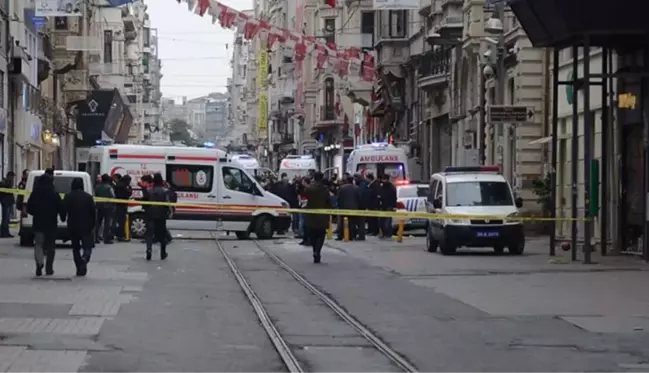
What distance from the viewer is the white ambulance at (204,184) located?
40.4m

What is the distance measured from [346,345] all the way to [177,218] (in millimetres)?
24995

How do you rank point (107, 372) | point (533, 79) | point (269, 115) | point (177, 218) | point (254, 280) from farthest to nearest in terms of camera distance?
point (269, 115) < point (533, 79) < point (177, 218) < point (254, 280) < point (107, 372)

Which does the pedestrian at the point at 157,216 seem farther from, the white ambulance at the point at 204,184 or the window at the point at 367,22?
the window at the point at 367,22

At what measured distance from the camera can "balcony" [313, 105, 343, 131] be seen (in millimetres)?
94925

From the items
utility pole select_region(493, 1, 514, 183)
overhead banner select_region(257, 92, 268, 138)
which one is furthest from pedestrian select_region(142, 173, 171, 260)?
overhead banner select_region(257, 92, 268, 138)

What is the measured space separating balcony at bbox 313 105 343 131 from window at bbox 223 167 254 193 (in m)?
53.0

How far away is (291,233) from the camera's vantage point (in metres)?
46.5

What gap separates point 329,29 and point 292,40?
4334 cm

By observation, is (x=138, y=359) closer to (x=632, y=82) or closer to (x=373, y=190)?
(x=632, y=82)

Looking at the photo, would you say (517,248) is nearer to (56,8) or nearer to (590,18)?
(590,18)

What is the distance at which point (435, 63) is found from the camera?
59.2m

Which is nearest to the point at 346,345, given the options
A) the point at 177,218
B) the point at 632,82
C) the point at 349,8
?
the point at 632,82

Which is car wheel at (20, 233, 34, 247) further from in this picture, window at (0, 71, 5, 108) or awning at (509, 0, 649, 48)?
window at (0, 71, 5, 108)

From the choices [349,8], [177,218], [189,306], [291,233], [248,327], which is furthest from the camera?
[349,8]
